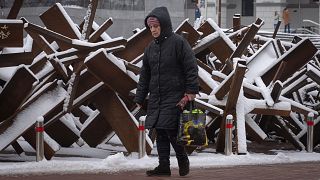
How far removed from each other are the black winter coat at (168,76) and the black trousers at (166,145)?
17 centimetres

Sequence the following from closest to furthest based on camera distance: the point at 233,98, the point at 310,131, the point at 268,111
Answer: the point at 233,98 → the point at 268,111 → the point at 310,131

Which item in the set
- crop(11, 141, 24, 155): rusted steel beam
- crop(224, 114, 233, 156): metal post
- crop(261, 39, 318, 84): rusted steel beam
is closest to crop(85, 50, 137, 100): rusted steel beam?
crop(224, 114, 233, 156): metal post

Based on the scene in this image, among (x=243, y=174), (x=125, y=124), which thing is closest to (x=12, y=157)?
(x=125, y=124)

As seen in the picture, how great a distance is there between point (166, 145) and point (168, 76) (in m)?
0.87

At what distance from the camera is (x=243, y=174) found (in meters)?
10.1

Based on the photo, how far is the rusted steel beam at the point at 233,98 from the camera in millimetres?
12133

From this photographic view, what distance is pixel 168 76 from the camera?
8.72 m

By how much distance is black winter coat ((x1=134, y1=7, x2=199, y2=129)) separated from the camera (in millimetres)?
8633

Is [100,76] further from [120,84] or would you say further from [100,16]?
[100,16]

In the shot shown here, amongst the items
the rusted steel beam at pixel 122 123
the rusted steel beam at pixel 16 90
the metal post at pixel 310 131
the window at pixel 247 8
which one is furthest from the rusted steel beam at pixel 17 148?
the window at pixel 247 8

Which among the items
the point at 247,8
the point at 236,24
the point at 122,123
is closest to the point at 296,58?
the point at 236,24

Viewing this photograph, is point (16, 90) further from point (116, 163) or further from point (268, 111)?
point (268, 111)

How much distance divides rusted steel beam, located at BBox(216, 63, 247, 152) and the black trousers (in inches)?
138

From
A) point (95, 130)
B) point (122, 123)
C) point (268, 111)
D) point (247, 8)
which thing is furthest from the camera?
point (247, 8)
